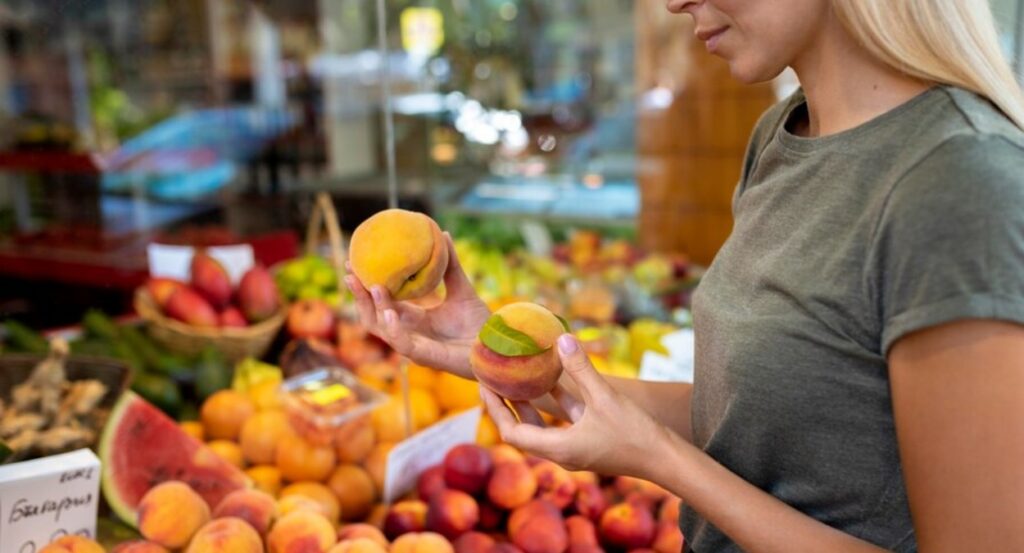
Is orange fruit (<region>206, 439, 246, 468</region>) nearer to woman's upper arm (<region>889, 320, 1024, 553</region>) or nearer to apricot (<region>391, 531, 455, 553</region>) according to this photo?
apricot (<region>391, 531, 455, 553</region>)

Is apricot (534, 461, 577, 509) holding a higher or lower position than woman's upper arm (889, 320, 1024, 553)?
lower

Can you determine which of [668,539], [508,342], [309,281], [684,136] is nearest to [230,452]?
[668,539]

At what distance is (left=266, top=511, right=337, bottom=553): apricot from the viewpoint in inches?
51.5

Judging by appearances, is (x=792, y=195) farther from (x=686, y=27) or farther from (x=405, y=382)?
(x=686, y=27)

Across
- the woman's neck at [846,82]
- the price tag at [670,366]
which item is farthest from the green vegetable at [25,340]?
the woman's neck at [846,82]

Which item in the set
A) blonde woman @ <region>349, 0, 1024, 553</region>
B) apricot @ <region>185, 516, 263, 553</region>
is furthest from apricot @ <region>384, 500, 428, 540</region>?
blonde woman @ <region>349, 0, 1024, 553</region>

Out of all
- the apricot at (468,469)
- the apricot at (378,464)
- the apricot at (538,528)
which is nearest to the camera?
the apricot at (538,528)

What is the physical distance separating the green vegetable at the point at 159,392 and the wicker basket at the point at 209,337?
0.26 metres

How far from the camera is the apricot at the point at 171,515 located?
4.22 ft

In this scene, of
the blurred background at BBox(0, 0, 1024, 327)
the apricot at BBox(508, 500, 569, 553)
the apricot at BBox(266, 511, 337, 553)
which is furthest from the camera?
the blurred background at BBox(0, 0, 1024, 327)

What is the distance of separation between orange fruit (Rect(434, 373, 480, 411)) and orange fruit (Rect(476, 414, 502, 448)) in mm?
59

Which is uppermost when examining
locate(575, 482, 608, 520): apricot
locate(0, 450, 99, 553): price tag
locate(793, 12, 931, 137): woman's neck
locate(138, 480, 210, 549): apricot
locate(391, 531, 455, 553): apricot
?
locate(793, 12, 931, 137): woman's neck

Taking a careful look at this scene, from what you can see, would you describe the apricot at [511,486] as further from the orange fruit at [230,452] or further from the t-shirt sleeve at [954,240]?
the t-shirt sleeve at [954,240]

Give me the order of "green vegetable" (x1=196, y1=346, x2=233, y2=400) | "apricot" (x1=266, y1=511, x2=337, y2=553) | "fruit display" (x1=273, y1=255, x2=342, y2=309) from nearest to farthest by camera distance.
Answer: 1. "apricot" (x1=266, y1=511, x2=337, y2=553)
2. "green vegetable" (x1=196, y1=346, x2=233, y2=400)
3. "fruit display" (x1=273, y1=255, x2=342, y2=309)
